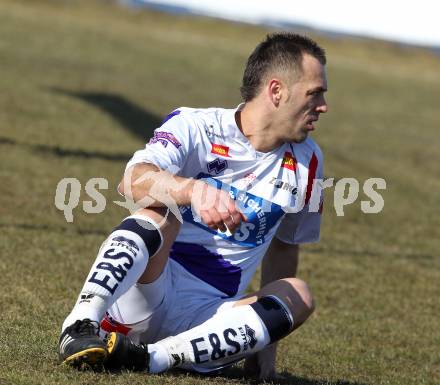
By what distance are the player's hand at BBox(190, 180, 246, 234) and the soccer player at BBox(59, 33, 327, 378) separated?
7 centimetres

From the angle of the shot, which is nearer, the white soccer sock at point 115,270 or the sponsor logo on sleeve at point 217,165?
the white soccer sock at point 115,270

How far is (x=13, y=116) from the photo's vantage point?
46.3ft

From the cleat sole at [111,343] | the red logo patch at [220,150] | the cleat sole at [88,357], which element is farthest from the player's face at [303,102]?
the cleat sole at [88,357]

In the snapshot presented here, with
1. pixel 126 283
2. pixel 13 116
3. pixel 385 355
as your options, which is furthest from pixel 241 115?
pixel 13 116

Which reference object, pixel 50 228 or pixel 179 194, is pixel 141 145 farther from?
pixel 179 194

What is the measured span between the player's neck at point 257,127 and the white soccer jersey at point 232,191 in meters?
0.03

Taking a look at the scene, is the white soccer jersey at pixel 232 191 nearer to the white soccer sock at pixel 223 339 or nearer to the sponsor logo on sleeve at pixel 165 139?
the sponsor logo on sleeve at pixel 165 139

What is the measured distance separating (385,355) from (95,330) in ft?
8.51

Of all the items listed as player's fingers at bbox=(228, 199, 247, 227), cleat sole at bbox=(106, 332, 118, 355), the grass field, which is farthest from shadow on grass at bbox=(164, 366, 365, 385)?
player's fingers at bbox=(228, 199, 247, 227)

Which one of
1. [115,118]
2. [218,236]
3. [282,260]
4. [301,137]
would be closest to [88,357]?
[218,236]

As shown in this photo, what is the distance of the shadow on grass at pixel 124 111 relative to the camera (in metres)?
15.2

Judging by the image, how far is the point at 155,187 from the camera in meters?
4.15

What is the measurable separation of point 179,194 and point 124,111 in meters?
12.7

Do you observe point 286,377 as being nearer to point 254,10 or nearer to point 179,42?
point 179,42
